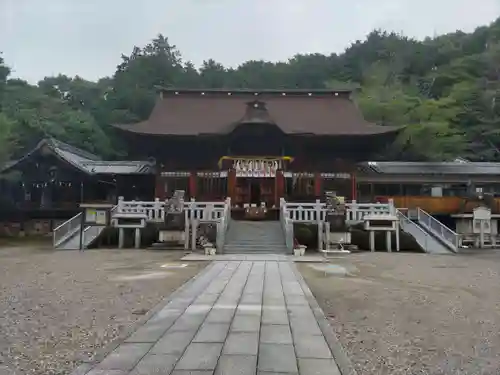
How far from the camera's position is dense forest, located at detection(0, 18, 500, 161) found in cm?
3481

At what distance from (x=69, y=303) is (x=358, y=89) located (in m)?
37.4

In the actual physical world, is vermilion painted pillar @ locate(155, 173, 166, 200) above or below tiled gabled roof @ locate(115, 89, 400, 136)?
below


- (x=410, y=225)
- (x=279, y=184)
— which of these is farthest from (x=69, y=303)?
(x=279, y=184)

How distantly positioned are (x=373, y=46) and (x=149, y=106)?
2979 centimetres

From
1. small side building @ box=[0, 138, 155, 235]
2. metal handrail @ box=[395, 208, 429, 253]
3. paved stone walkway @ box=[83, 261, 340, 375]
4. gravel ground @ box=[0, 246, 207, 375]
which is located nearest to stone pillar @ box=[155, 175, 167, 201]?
small side building @ box=[0, 138, 155, 235]

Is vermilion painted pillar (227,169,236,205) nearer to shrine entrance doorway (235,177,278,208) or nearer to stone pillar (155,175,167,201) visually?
shrine entrance doorway (235,177,278,208)

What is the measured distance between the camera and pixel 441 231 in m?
19.6

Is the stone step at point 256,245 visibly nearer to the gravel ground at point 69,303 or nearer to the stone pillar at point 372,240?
the gravel ground at point 69,303

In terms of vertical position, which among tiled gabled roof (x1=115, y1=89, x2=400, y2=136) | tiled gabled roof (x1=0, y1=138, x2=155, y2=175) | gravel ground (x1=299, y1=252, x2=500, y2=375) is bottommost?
gravel ground (x1=299, y1=252, x2=500, y2=375)

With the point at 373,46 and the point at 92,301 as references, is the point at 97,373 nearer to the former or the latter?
the point at 92,301

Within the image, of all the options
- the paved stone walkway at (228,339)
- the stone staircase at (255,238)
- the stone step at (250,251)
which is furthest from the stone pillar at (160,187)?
the paved stone walkway at (228,339)

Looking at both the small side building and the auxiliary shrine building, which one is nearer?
the auxiliary shrine building

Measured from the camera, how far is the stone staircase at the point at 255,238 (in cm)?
1636

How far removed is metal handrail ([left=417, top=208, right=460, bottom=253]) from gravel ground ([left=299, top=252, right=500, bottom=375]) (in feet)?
20.5
